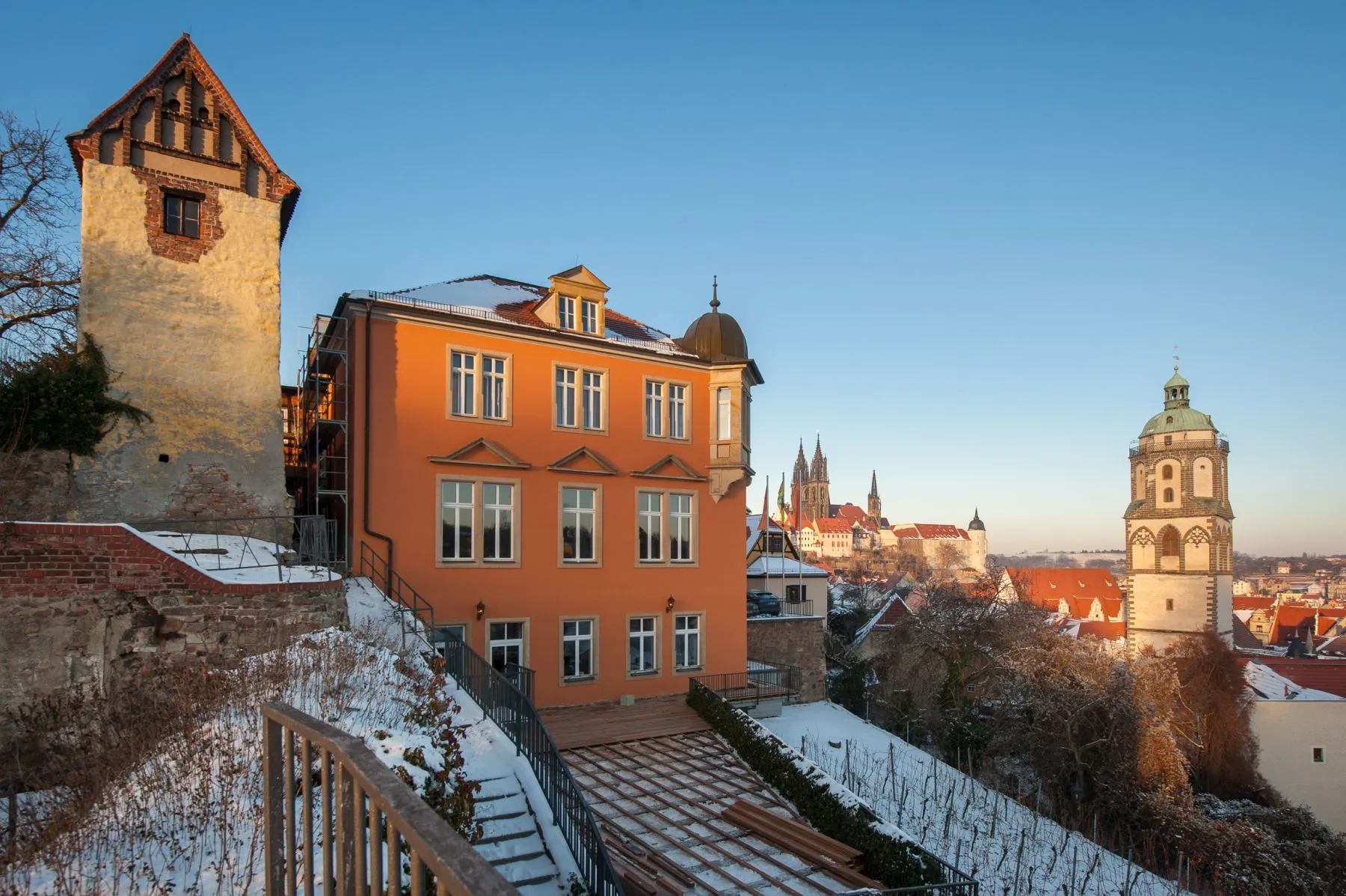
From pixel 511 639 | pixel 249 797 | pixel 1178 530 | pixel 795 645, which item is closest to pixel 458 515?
pixel 511 639

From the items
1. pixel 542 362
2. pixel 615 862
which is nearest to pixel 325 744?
pixel 615 862

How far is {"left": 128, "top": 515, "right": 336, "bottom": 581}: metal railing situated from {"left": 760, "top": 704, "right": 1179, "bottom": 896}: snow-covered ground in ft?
35.5

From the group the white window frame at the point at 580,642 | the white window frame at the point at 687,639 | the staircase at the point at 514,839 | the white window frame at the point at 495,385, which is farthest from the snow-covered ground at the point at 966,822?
the white window frame at the point at 495,385

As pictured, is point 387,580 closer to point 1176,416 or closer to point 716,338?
point 716,338

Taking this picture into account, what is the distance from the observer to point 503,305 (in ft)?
63.9

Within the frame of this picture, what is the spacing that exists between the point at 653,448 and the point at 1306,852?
21204 mm

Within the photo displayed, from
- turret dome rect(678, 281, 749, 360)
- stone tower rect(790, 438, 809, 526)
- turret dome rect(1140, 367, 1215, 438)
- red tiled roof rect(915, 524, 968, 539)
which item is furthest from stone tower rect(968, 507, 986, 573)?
turret dome rect(678, 281, 749, 360)

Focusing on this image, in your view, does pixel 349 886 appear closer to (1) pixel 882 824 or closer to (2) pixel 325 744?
(2) pixel 325 744

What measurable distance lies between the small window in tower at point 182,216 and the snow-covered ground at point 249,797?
903 cm

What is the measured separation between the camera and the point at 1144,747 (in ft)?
75.6

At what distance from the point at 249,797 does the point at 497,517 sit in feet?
37.6

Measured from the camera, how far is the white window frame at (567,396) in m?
19.1

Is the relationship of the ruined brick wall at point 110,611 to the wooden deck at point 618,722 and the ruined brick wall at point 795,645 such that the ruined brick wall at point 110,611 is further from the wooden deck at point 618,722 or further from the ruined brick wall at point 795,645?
the ruined brick wall at point 795,645

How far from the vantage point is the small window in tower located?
14719mm
